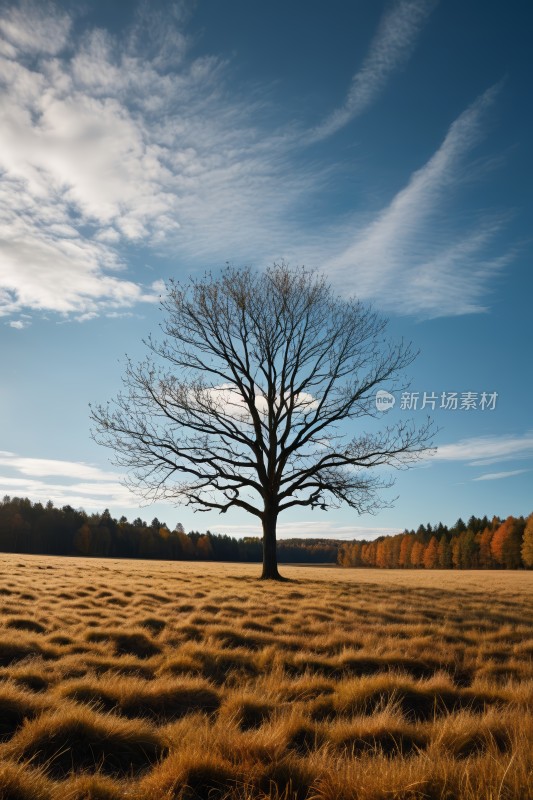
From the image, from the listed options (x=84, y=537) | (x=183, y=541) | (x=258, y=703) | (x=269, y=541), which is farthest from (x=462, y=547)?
(x=258, y=703)

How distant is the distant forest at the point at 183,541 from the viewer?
9719cm

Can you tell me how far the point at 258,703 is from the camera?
231 inches

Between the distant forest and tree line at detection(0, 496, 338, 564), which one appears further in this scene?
tree line at detection(0, 496, 338, 564)

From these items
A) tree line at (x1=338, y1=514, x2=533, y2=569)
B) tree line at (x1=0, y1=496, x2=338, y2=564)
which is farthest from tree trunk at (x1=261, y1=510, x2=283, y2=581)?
tree line at (x1=0, y1=496, x2=338, y2=564)

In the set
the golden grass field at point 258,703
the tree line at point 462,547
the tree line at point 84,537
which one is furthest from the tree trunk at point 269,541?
the tree line at point 84,537

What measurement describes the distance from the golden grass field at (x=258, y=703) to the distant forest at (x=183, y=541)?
8674 cm

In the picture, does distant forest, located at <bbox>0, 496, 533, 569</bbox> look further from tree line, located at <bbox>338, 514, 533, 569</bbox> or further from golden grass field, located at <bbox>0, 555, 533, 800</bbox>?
golden grass field, located at <bbox>0, 555, 533, 800</bbox>

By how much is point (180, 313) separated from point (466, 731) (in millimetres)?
20532

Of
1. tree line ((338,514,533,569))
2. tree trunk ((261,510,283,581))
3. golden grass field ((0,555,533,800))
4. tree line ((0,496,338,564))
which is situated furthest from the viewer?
tree line ((0,496,338,564))

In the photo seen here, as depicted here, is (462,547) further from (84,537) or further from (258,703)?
(258,703)

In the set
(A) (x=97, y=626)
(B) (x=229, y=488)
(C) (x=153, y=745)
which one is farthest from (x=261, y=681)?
(B) (x=229, y=488)

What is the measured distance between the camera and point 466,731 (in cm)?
489

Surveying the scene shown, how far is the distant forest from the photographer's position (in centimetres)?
9719

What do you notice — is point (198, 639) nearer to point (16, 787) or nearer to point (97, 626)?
point (97, 626)
